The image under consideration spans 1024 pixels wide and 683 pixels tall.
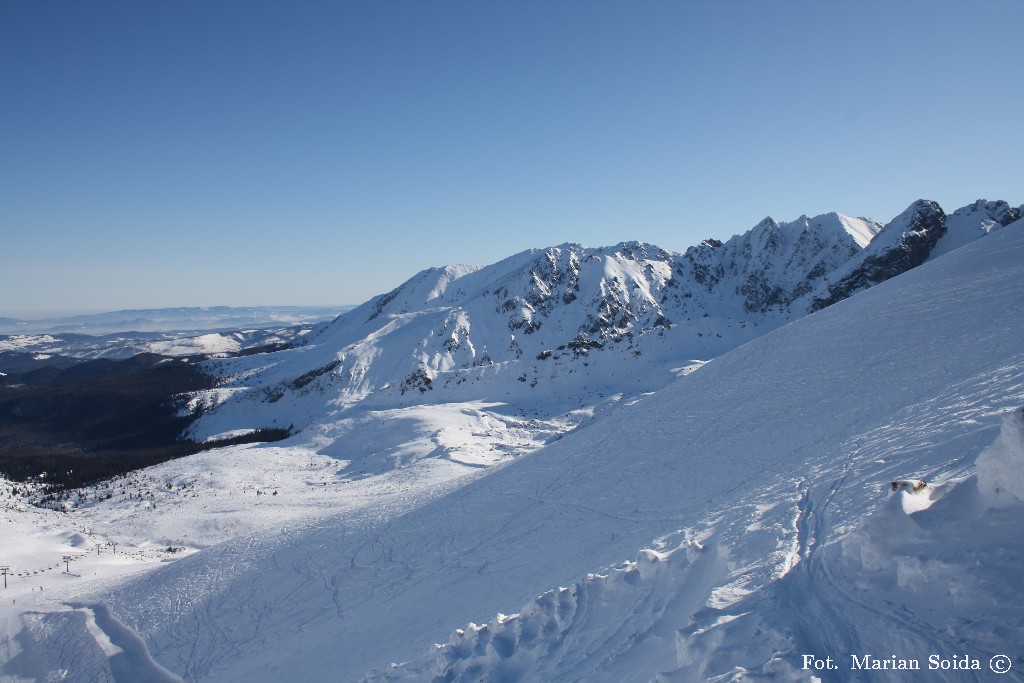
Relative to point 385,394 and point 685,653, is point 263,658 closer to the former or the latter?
point 685,653

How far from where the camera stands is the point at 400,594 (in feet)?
49.8

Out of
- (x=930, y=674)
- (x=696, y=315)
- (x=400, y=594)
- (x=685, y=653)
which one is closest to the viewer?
(x=930, y=674)

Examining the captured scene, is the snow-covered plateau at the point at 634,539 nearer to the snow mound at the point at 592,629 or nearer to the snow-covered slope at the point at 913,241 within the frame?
the snow mound at the point at 592,629

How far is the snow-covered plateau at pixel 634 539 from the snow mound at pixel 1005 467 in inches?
1.1

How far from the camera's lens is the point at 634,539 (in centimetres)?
1262

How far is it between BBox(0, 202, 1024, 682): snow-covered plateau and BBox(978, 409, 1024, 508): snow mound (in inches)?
1.1

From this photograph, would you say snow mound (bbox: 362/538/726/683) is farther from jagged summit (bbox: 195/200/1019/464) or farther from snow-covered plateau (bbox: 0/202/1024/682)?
jagged summit (bbox: 195/200/1019/464)

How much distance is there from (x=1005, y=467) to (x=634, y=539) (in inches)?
317

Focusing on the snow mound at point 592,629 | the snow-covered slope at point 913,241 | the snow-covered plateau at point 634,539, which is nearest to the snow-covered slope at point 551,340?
the snow-covered slope at point 913,241

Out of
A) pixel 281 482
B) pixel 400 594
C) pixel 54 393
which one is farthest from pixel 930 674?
pixel 54 393

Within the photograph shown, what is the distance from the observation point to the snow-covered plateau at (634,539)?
606 centimetres

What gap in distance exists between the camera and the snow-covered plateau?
6059 mm

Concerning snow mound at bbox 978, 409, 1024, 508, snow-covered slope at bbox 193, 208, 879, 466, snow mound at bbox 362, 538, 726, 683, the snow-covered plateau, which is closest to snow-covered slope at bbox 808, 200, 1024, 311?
snow-covered slope at bbox 193, 208, 879, 466

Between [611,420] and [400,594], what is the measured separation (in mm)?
13449
